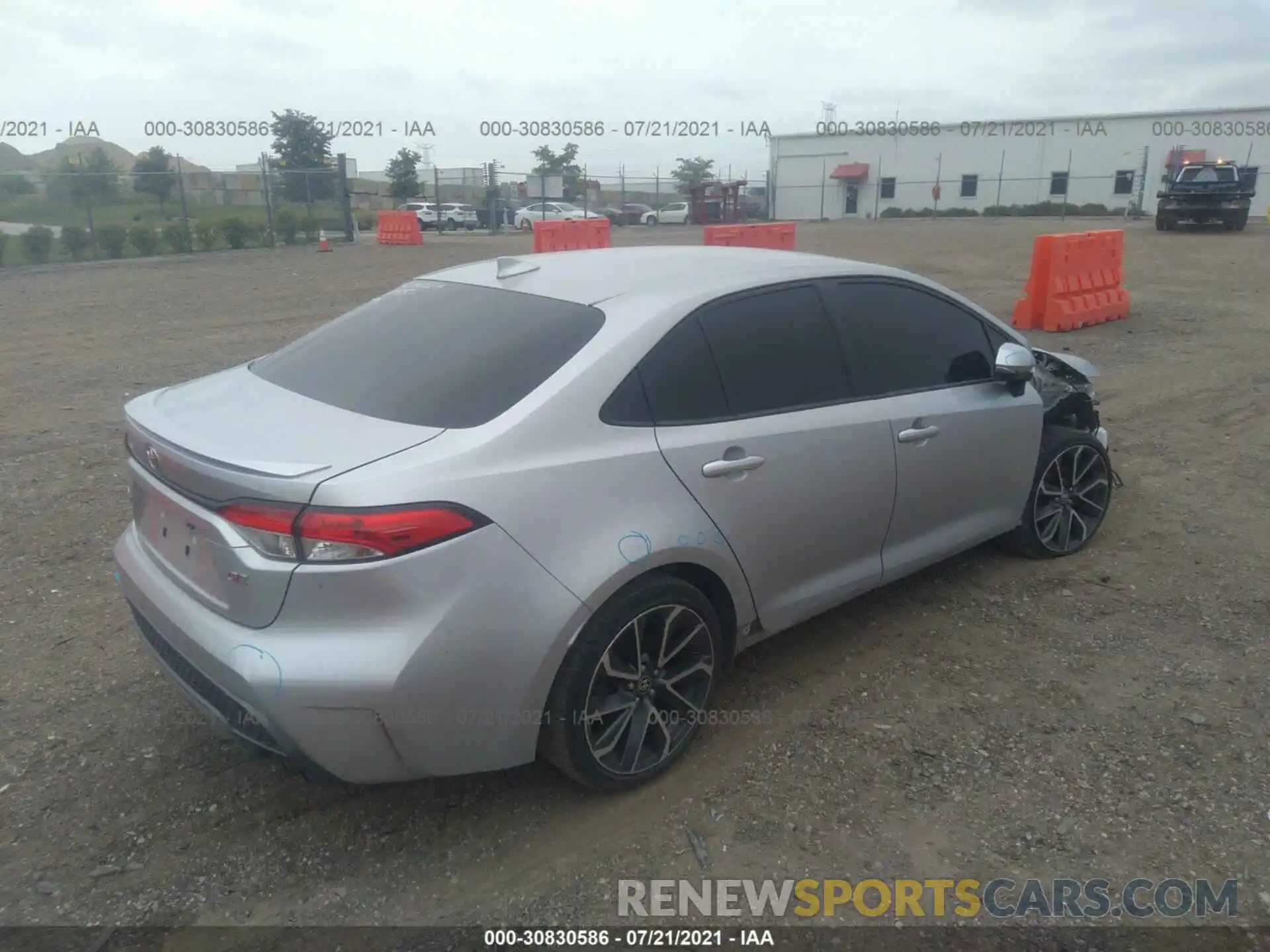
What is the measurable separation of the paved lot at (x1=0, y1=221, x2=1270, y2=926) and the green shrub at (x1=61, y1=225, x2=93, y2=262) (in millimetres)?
19443

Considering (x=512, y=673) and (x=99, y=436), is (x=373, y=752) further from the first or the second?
(x=99, y=436)

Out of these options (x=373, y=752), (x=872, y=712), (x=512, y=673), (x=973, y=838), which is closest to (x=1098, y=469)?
(x=872, y=712)

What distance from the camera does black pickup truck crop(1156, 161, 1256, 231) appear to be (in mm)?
24672

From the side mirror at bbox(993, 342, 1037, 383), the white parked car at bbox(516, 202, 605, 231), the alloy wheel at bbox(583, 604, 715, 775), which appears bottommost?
the alloy wheel at bbox(583, 604, 715, 775)

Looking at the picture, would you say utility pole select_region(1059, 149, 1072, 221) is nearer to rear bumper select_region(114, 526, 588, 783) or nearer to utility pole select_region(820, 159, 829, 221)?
utility pole select_region(820, 159, 829, 221)

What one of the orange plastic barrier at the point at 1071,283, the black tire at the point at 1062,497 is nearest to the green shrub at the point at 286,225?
the orange plastic barrier at the point at 1071,283

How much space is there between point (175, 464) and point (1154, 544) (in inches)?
182

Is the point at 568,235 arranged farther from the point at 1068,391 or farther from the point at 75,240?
the point at 75,240

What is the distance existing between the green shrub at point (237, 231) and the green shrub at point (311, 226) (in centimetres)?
210

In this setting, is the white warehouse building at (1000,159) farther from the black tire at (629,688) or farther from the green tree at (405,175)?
the black tire at (629,688)

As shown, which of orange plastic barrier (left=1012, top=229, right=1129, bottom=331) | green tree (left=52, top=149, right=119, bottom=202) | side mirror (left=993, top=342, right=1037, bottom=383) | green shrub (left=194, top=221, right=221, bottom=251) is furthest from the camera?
green shrub (left=194, top=221, right=221, bottom=251)

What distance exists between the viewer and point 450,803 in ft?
9.96

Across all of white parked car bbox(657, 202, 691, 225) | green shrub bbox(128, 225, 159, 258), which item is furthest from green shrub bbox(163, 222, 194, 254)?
white parked car bbox(657, 202, 691, 225)

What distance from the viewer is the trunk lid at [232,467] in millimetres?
2480
